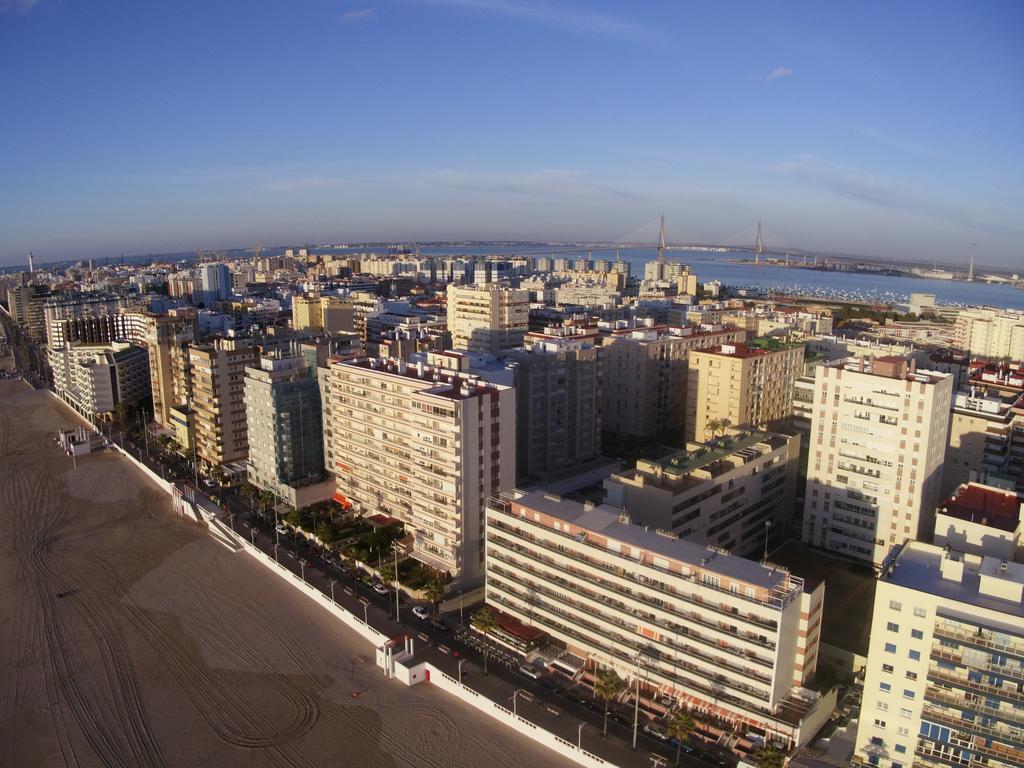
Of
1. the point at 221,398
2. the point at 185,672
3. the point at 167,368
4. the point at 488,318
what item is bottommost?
the point at 185,672

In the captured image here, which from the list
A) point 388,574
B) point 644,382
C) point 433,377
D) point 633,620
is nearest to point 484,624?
point 633,620

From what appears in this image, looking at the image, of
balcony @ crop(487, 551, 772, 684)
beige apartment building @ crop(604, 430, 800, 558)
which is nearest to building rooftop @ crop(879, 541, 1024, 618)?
balcony @ crop(487, 551, 772, 684)

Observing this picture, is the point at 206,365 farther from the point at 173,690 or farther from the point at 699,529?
the point at 699,529

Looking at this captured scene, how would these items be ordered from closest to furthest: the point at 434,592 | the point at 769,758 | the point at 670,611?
the point at 769,758 < the point at 670,611 < the point at 434,592

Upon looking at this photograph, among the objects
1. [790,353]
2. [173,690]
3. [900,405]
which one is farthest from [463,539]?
[790,353]

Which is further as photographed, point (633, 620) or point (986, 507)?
point (986, 507)

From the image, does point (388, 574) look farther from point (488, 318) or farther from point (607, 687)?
point (488, 318)

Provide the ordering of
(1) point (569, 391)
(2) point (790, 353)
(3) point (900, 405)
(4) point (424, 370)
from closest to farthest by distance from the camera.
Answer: (3) point (900, 405) → (4) point (424, 370) → (1) point (569, 391) → (2) point (790, 353)
